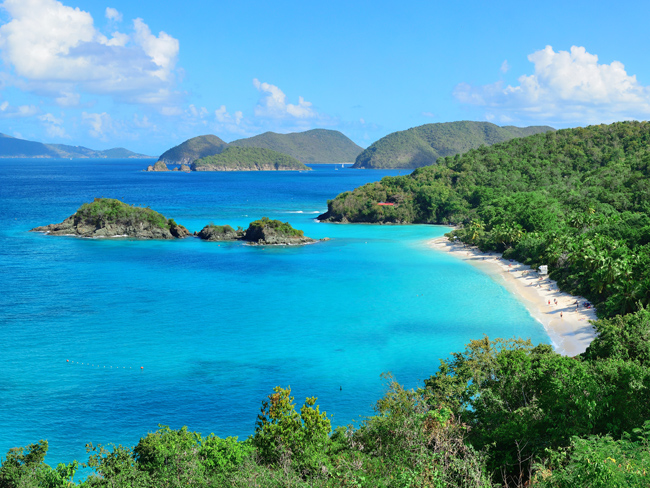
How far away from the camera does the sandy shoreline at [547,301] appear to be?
38344mm

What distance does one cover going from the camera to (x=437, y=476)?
46.5 feet

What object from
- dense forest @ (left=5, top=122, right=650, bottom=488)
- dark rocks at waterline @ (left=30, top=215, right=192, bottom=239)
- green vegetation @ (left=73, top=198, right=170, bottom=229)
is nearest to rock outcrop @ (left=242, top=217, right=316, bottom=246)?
dark rocks at waterline @ (left=30, top=215, right=192, bottom=239)

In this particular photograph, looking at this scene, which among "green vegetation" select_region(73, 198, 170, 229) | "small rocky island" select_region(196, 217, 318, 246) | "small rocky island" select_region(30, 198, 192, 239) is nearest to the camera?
"small rocky island" select_region(196, 217, 318, 246)

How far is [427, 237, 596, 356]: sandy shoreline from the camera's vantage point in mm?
38344

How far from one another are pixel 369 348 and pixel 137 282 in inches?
1217

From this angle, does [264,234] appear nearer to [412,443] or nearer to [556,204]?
[556,204]

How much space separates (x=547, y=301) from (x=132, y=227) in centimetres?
6755

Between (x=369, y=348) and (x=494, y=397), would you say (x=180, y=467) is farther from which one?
(x=369, y=348)

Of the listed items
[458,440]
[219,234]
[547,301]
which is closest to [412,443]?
[458,440]

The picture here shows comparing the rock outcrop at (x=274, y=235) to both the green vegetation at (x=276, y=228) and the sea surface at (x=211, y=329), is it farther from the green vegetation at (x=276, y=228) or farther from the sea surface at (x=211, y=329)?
the sea surface at (x=211, y=329)

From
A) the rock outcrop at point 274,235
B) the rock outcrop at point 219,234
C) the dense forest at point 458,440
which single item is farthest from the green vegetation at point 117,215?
the dense forest at point 458,440

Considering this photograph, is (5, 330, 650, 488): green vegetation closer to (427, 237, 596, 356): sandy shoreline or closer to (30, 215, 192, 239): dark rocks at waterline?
(427, 237, 596, 356): sandy shoreline

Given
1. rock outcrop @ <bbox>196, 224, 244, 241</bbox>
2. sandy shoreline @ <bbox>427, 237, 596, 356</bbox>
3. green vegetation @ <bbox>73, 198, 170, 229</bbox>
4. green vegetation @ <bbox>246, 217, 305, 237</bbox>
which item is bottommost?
sandy shoreline @ <bbox>427, 237, 596, 356</bbox>

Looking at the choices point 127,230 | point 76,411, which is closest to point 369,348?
point 76,411
